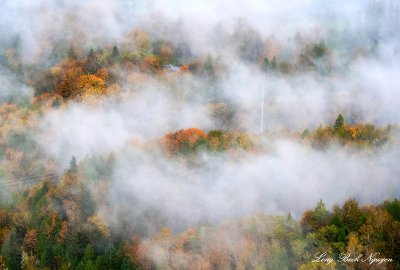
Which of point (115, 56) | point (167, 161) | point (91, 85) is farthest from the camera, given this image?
point (115, 56)

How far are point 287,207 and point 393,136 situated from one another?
28151mm

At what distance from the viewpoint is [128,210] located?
293 ft

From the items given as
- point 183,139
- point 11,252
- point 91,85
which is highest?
point 91,85

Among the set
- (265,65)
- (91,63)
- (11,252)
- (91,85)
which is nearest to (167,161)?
(11,252)

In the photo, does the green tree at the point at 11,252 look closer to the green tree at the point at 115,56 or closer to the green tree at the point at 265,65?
the green tree at the point at 115,56

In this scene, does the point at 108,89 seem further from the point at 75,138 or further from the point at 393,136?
the point at 393,136

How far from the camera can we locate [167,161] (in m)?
105

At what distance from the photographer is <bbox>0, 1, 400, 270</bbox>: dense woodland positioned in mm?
65812

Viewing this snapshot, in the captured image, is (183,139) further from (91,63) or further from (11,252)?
(91,63)

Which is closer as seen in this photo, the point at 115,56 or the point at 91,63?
the point at 91,63

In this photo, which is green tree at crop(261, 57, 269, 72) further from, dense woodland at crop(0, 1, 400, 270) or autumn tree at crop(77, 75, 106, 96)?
autumn tree at crop(77, 75, 106, 96)

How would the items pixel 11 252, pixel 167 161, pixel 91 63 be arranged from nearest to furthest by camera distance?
pixel 11 252 < pixel 167 161 < pixel 91 63

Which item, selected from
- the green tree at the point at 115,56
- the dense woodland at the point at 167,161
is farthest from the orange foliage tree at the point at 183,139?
the green tree at the point at 115,56

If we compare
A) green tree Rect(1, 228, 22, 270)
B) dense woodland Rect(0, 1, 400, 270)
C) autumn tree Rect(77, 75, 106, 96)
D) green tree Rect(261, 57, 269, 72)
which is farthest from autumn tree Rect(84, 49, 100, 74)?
green tree Rect(1, 228, 22, 270)
